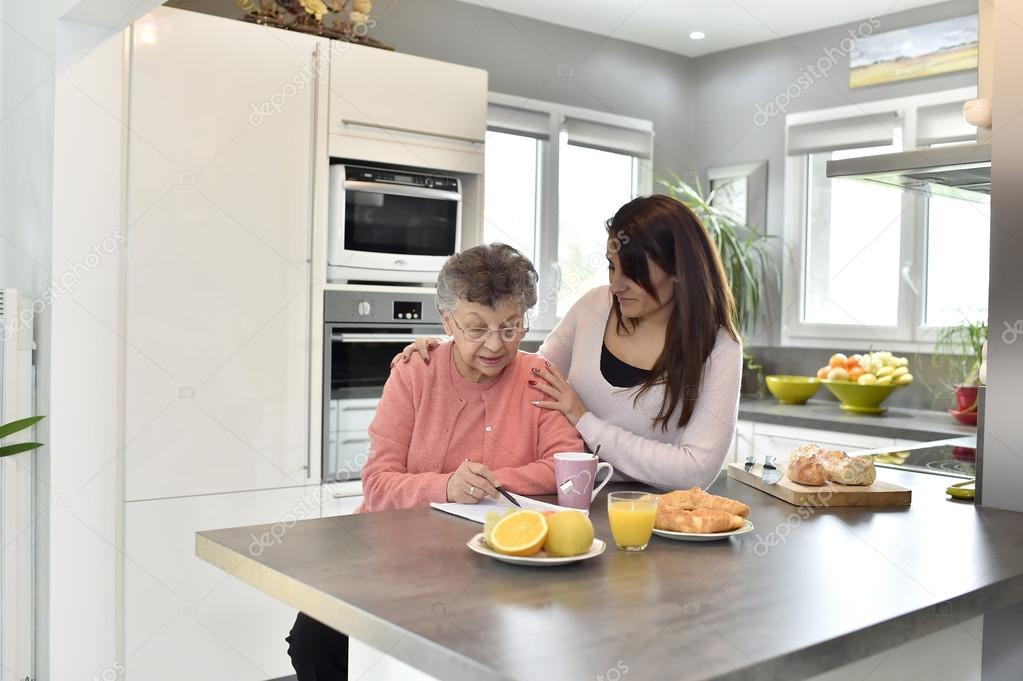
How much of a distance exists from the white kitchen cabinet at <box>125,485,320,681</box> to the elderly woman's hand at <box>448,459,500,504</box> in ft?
3.89

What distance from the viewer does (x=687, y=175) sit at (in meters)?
5.26

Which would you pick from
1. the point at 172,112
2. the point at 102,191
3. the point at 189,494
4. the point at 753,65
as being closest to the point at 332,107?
the point at 172,112

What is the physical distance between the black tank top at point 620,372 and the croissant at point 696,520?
0.55 meters

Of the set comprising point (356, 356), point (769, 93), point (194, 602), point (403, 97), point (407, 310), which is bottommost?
point (194, 602)

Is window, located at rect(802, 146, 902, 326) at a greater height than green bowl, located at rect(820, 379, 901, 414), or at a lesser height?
greater

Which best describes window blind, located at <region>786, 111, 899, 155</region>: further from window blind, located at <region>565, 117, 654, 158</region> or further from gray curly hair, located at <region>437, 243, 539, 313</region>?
gray curly hair, located at <region>437, 243, 539, 313</region>

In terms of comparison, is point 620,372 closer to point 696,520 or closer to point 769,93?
point 696,520

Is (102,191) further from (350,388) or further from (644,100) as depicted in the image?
(644,100)

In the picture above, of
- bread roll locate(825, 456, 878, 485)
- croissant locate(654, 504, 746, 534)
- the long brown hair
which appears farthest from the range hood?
croissant locate(654, 504, 746, 534)

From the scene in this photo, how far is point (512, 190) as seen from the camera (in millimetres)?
4508

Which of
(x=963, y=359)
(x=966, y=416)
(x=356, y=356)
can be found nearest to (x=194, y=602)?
(x=356, y=356)

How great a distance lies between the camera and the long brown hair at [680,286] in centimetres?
206

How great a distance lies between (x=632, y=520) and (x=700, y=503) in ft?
0.72

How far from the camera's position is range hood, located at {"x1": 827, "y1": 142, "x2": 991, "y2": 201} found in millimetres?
1983
